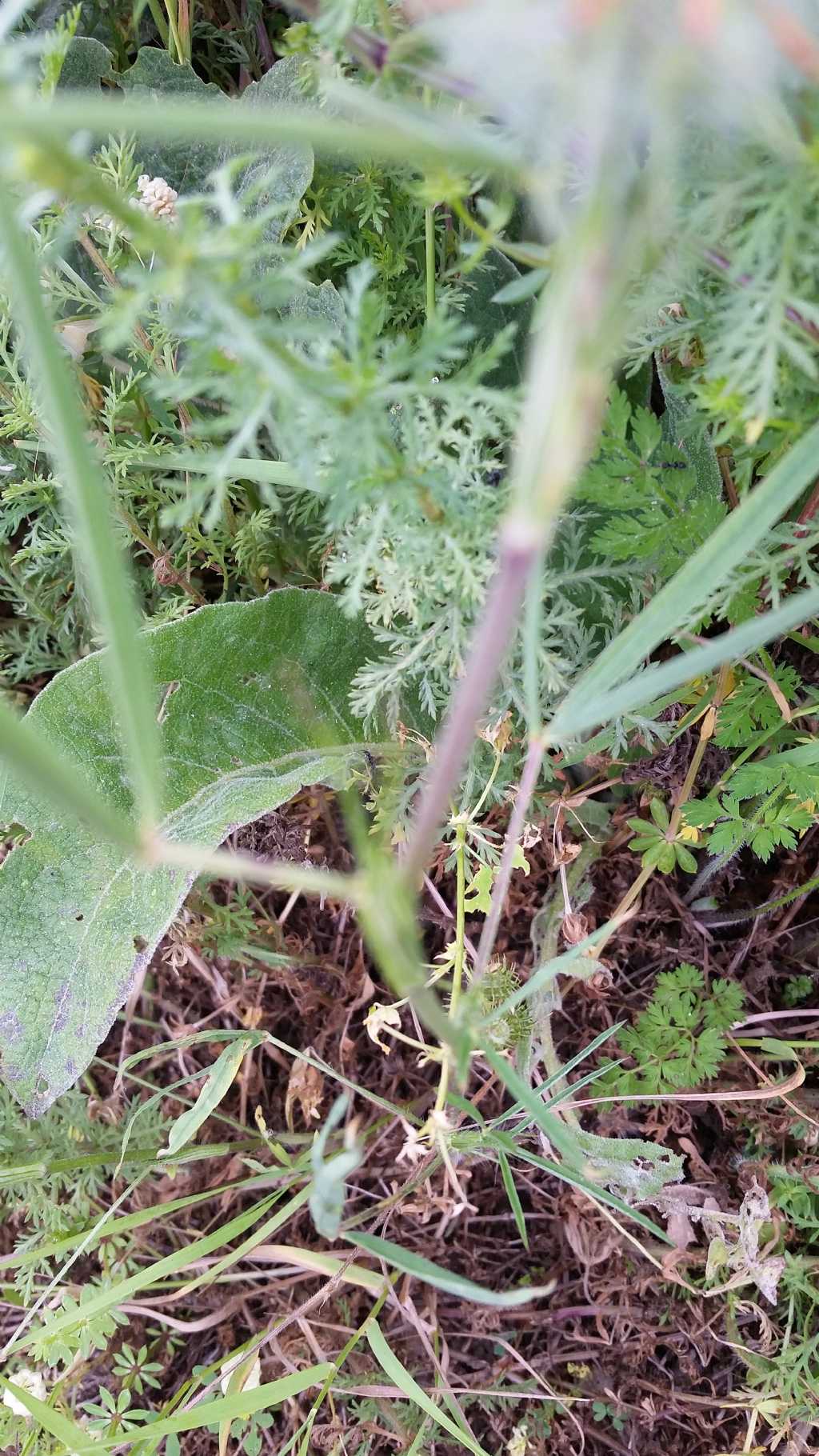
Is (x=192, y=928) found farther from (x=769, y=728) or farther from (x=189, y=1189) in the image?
(x=769, y=728)

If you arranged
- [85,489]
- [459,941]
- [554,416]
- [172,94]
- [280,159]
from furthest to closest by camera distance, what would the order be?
[172,94], [280,159], [459,941], [85,489], [554,416]

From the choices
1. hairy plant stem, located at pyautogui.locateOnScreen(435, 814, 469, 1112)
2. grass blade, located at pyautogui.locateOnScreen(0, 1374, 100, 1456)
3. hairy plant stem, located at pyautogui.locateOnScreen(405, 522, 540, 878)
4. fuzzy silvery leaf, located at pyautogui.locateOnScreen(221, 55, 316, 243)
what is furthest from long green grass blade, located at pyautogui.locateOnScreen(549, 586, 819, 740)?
grass blade, located at pyautogui.locateOnScreen(0, 1374, 100, 1456)

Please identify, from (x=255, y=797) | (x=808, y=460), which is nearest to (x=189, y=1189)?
(x=255, y=797)

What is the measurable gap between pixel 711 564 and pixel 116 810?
35.2 inches

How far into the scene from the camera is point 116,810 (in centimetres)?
141

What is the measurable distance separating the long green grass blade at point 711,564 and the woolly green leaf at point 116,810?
0.57 m

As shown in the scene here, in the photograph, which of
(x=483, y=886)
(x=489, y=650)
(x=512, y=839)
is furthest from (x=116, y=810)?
(x=489, y=650)

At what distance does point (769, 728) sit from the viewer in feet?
4.26

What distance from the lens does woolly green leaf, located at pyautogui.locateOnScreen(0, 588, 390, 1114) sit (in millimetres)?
1358

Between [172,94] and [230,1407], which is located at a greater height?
[172,94]

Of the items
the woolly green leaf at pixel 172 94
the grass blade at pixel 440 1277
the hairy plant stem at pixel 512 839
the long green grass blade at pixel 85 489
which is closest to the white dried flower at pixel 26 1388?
the grass blade at pixel 440 1277

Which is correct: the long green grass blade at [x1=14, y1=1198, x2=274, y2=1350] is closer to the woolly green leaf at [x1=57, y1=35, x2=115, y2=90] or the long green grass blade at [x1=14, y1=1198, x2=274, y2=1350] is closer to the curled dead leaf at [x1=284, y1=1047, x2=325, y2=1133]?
the curled dead leaf at [x1=284, y1=1047, x2=325, y2=1133]

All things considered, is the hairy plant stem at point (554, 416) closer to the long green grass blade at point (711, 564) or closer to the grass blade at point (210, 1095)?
the long green grass blade at point (711, 564)

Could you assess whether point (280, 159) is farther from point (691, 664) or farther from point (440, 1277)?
point (440, 1277)
